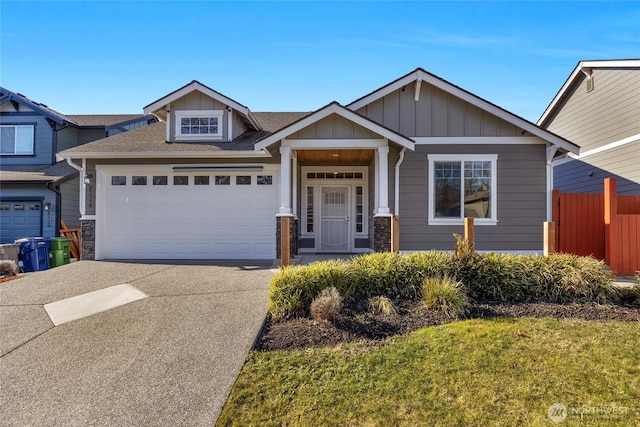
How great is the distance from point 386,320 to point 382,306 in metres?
0.33

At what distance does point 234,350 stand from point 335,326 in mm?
1273

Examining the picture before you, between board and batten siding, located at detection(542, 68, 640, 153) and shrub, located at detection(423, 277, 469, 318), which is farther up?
board and batten siding, located at detection(542, 68, 640, 153)

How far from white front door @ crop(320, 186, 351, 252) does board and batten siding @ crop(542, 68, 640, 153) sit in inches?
331

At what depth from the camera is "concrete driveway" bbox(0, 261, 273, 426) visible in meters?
2.96

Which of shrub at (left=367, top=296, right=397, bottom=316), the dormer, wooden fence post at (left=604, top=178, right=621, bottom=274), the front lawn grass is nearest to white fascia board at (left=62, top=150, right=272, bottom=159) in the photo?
the dormer

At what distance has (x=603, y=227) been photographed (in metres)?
8.02

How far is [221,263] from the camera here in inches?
351

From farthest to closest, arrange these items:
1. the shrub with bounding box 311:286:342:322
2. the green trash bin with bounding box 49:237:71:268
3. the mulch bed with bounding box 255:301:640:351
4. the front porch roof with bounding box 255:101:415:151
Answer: the green trash bin with bounding box 49:237:71:268, the front porch roof with bounding box 255:101:415:151, the shrub with bounding box 311:286:342:322, the mulch bed with bounding box 255:301:640:351

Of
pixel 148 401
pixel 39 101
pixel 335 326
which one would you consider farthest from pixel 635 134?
pixel 39 101

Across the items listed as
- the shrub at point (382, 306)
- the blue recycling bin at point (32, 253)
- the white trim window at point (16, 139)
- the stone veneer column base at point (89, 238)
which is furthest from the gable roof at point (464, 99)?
the white trim window at point (16, 139)

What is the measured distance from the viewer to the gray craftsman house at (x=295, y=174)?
29.3 feet

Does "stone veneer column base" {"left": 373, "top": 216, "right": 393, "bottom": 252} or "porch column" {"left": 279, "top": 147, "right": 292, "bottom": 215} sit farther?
"porch column" {"left": 279, "top": 147, "right": 292, "bottom": 215}

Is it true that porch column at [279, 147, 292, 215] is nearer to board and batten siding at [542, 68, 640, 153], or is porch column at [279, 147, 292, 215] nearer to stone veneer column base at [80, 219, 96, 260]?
stone veneer column base at [80, 219, 96, 260]

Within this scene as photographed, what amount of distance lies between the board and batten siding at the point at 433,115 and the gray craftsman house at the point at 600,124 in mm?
2814
